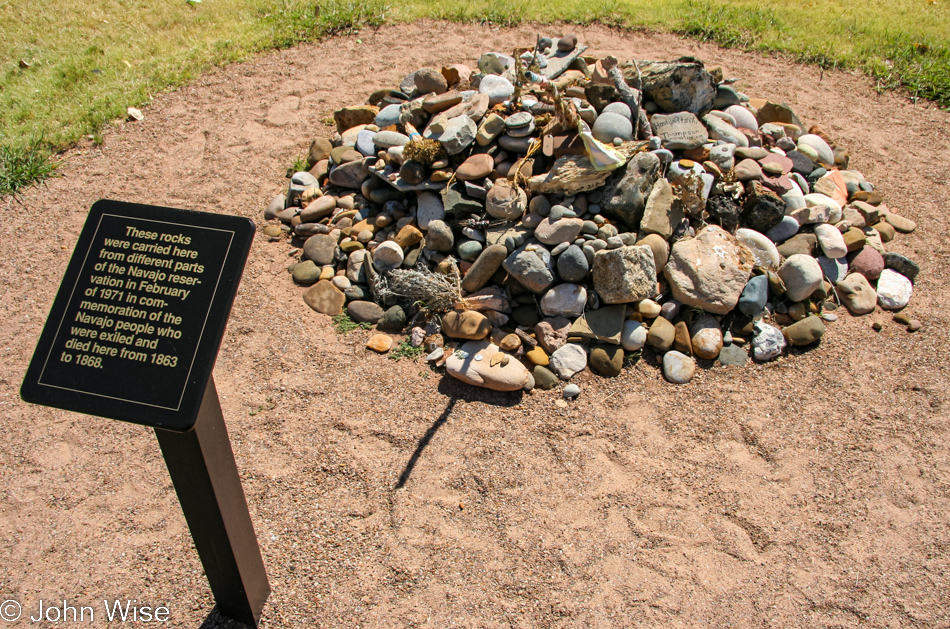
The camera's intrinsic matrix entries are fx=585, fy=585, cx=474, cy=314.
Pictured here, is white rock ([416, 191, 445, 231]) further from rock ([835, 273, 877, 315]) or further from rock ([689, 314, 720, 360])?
rock ([835, 273, 877, 315])

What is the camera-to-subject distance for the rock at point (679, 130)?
4387 millimetres

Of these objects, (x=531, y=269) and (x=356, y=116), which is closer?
(x=531, y=269)

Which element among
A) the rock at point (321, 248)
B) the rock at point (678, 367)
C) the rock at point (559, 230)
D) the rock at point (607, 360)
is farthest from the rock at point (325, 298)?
the rock at point (678, 367)

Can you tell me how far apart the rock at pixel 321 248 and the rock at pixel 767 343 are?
3118mm

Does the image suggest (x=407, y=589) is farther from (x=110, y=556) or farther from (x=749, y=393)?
(x=749, y=393)

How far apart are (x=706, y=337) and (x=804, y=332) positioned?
701mm

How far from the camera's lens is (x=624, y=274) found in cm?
378

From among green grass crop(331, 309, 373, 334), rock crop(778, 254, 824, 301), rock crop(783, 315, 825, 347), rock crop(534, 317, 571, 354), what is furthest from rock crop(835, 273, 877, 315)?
green grass crop(331, 309, 373, 334)

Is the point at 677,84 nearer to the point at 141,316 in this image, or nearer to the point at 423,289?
the point at 423,289

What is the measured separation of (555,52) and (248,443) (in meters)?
4.11

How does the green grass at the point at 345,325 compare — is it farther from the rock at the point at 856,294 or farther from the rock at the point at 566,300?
the rock at the point at 856,294

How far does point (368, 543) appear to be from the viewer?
294cm

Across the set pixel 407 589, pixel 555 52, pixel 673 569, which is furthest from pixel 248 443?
pixel 555 52

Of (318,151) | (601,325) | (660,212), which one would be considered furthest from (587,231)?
(318,151)
